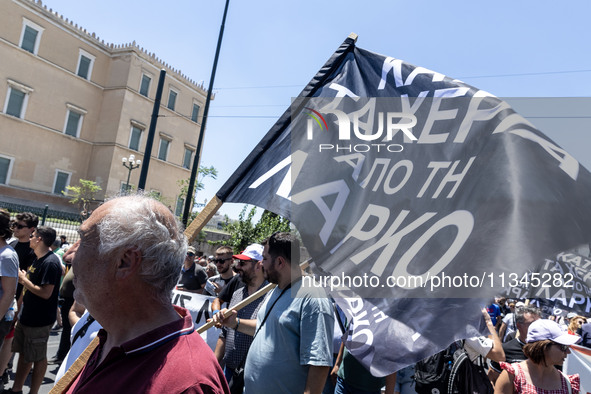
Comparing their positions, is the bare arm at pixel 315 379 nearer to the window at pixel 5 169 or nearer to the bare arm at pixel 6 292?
the bare arm at pixel 6 292

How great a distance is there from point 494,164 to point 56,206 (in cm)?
3986

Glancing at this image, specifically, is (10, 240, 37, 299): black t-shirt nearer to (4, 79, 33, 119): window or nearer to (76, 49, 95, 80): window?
(4, 79, 33, 119): window

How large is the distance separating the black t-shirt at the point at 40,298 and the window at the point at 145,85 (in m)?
38.2

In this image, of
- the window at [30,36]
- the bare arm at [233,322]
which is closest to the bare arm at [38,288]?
the bare arm at [233,322]

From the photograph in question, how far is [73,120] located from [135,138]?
536cm

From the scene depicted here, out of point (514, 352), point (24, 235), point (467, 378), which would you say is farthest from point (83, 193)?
point (467, 378)

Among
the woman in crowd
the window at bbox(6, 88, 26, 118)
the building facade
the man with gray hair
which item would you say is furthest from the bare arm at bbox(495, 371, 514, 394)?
the window at bbox(6, 88, 26, 118)

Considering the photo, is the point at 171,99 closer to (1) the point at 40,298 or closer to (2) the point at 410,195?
(1) the point at 40,298

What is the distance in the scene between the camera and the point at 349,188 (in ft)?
8.45

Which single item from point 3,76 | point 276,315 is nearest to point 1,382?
point 276,315

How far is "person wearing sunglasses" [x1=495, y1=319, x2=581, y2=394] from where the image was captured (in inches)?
127

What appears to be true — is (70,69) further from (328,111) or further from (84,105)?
(328,111)

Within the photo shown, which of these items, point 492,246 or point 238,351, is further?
point 238,351

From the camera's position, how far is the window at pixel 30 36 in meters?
33.7
